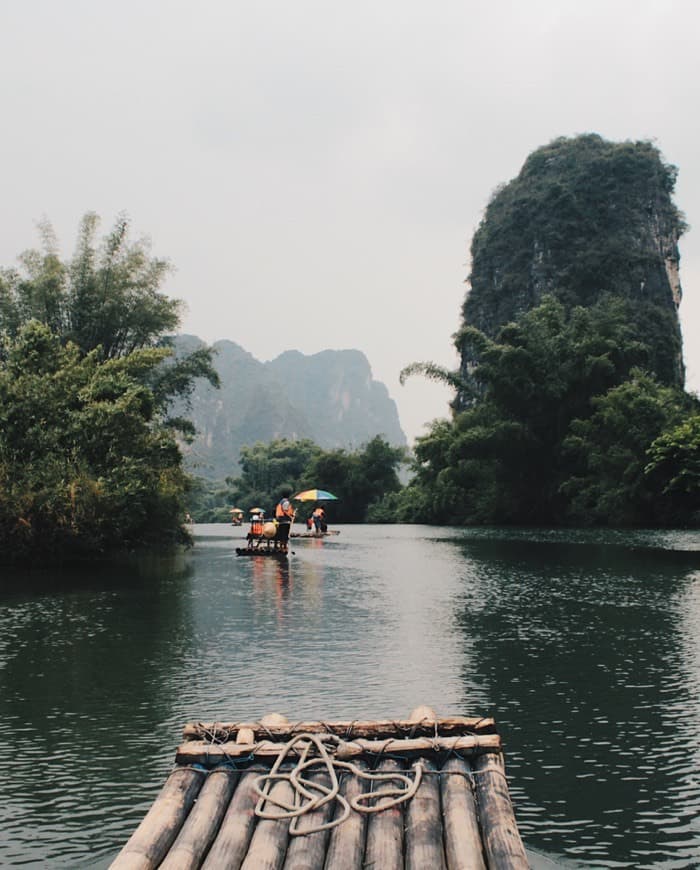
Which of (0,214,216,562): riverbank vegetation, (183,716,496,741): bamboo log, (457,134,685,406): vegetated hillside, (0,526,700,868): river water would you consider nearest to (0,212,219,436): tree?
(0,214,216,562): riverbank vegetation

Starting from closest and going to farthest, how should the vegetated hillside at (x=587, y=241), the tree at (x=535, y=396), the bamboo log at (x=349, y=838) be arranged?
the bamboo log at (x=349, y=838) < the tree at (x=535, y=396) < the vegetated hillside at (x=587, y=241)

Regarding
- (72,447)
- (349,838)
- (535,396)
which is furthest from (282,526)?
(535,396)

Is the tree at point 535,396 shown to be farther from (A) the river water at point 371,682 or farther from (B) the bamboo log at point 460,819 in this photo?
(B) the bamboo log at point 460,819

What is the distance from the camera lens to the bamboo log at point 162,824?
334cm

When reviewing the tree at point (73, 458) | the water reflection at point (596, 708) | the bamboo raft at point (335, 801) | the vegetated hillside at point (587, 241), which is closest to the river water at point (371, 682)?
the water reflection at point (596, 708)

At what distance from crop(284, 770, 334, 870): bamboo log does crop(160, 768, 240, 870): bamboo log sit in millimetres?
334

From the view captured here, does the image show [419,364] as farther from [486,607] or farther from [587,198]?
[486,607]

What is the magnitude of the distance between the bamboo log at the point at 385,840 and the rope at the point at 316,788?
0.12ft

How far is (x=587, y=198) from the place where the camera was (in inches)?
3068

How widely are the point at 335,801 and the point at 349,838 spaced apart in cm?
29

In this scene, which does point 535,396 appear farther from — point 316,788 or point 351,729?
point 316,788

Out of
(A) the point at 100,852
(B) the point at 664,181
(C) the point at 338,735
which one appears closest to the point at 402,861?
(C) the point at 338,735

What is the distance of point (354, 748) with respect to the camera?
13.8 ft

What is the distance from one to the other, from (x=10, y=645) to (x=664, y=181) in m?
80.7
